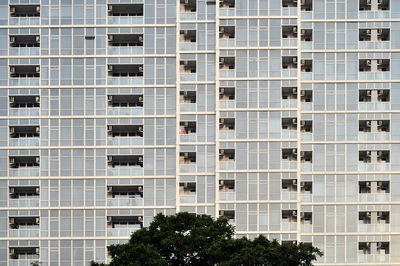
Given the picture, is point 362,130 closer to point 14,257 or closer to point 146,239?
point 146,239

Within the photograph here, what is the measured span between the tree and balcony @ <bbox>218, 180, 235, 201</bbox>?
15465 mm

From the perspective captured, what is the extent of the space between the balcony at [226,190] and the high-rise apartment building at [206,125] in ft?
0.40

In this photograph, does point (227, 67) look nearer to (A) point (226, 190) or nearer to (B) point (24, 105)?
(A) point (226, 190)

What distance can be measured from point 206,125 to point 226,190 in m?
6.98

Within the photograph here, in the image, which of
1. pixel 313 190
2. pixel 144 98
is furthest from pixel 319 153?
pixel 144 98

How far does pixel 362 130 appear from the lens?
84.2m

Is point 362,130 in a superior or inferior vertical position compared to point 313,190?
superior

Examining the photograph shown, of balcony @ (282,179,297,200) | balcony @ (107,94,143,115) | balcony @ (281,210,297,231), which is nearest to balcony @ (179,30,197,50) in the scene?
balcony @ (107,94,143,115)

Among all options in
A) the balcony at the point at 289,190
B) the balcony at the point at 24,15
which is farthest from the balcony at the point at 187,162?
the balcony at the point at 24,15

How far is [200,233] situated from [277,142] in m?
21.6

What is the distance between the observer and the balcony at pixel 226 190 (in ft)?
268

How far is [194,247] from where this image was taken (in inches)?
2461

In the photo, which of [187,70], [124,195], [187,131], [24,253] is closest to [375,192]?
[187,131]

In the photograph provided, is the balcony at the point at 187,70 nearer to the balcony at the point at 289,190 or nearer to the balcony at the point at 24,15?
the balcony at the point at 289,190
